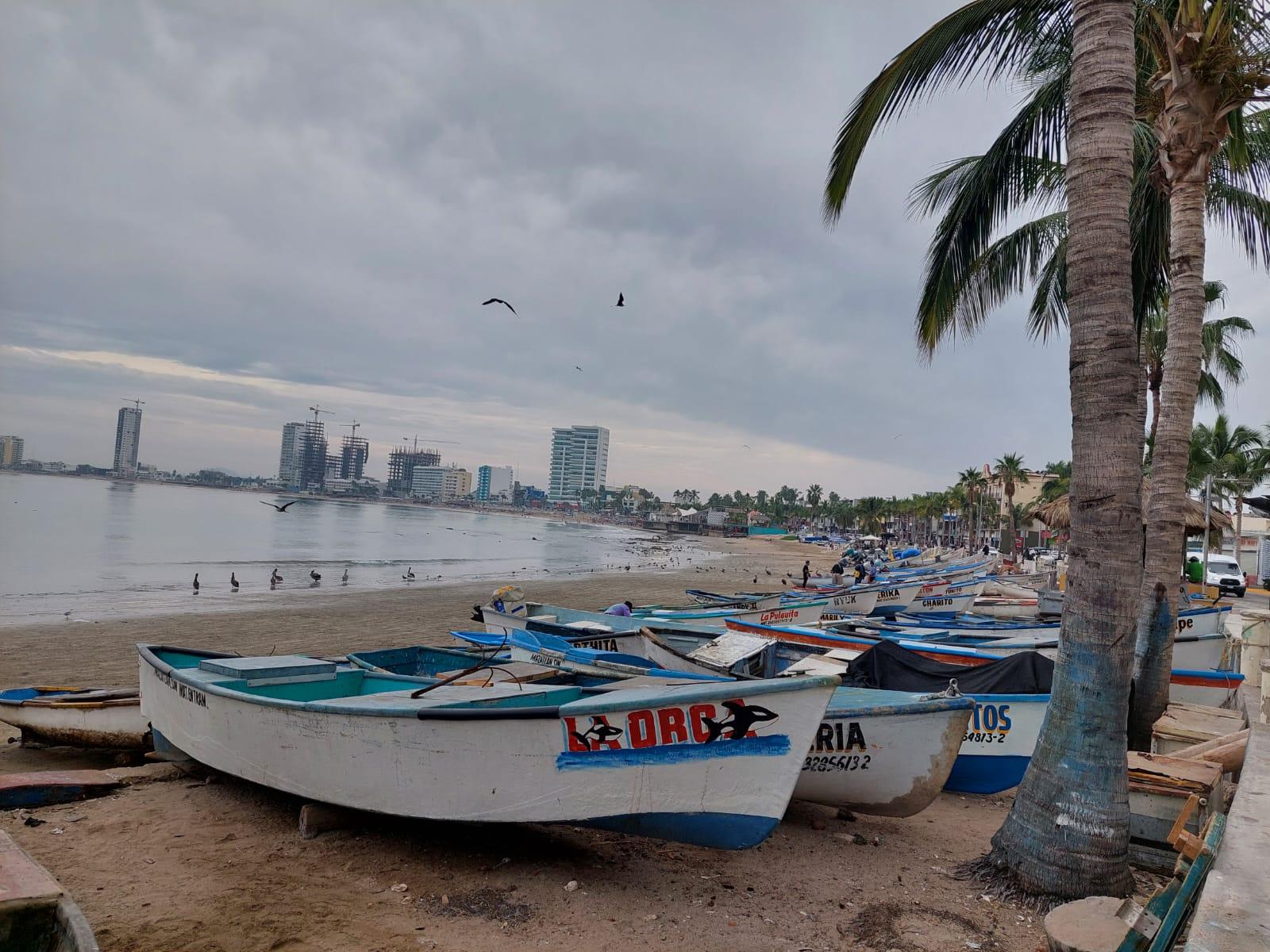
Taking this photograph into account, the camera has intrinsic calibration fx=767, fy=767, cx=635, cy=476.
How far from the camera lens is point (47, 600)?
85.9 ft

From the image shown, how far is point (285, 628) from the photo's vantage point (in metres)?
21.4

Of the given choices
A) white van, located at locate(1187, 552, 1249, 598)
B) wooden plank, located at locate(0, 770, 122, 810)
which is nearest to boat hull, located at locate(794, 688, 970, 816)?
wooden plank, located at locate(0, 770, 122, 810)

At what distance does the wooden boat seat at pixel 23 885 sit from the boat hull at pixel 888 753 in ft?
16.1

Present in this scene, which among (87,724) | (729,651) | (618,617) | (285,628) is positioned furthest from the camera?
(285,628)

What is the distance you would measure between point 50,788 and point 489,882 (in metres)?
4.30

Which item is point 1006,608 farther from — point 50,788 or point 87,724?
point 50,788

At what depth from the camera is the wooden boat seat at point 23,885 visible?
327 cm

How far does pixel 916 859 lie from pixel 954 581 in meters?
24.7

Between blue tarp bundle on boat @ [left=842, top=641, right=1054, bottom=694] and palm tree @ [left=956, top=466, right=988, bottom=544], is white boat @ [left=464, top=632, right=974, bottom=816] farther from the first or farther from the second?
palm tree @ [left=956, top=466, right=988, bottom=544]

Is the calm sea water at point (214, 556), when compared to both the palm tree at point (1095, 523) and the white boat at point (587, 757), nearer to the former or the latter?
the white boat at point (587, 757)

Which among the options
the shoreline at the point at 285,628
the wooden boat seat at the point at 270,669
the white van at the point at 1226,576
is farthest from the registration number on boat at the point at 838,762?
the white van at the point at 1226,576

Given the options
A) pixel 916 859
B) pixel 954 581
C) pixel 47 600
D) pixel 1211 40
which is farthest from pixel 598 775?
pixel 47 600

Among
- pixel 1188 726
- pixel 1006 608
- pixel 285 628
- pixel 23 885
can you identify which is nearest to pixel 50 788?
pixel 23 885

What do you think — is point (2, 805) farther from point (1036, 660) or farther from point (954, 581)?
point (954, 581)
